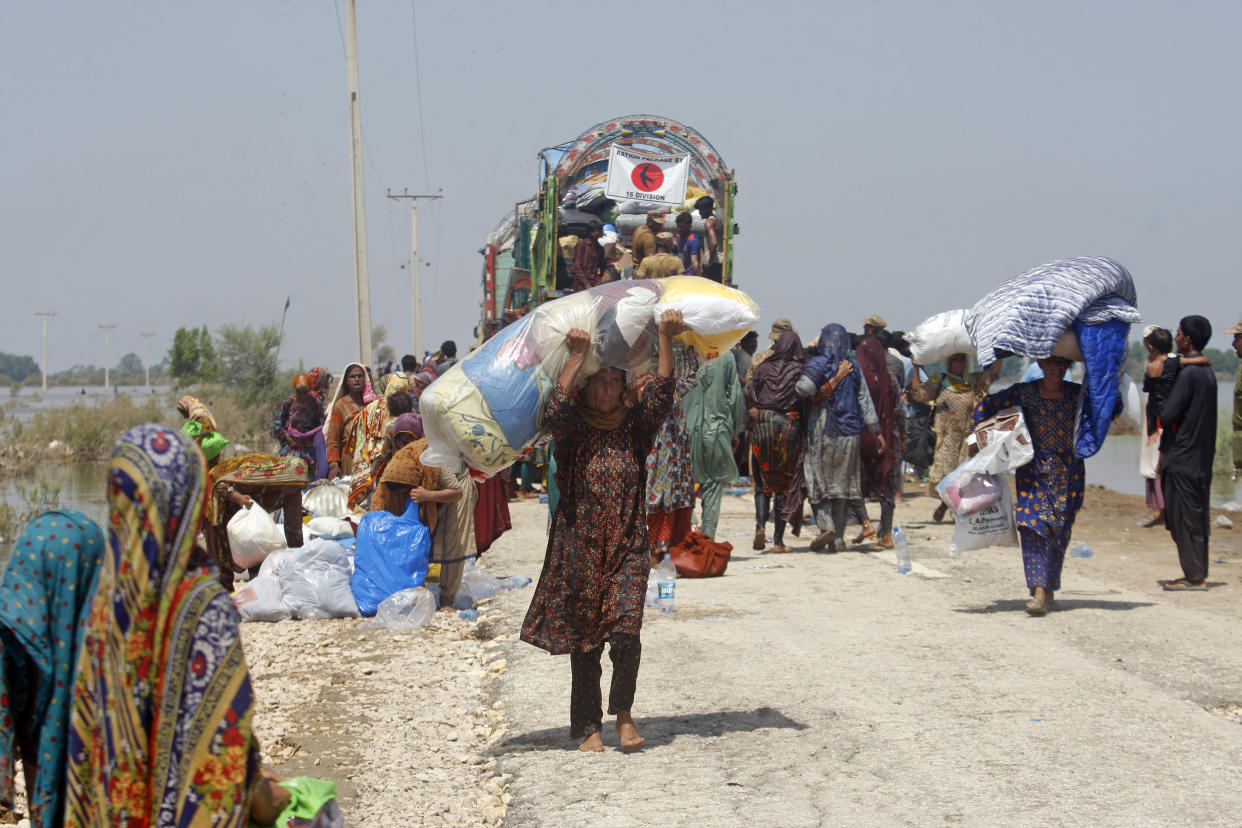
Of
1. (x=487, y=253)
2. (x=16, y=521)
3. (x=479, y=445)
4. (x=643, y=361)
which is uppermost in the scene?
(x=487, y=253)

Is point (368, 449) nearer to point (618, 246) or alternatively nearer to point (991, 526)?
point (618, 246)

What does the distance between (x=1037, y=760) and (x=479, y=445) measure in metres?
2.48

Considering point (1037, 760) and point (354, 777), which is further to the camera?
point (354, 777)

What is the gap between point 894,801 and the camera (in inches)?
177

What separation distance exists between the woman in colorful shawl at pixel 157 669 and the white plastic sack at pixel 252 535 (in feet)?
21.1

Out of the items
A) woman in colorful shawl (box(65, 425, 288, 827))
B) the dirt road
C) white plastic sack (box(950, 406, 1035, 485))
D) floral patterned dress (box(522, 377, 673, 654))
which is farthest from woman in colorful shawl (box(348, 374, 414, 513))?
woman in colorful shawl (box(65, 425, 288, 827))

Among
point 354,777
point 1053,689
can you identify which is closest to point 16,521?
point 354,777

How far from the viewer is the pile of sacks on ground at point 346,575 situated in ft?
27.8

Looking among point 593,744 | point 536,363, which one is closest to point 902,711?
point 593,744

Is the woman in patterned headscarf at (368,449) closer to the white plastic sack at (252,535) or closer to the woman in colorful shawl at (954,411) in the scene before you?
the white plastic sack at (252,535)

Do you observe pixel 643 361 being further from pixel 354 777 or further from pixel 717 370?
pixel 717 370

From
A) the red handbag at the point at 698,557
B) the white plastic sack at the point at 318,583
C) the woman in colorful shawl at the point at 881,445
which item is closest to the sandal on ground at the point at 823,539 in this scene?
the woman in colorful shawl at the point at 881,445

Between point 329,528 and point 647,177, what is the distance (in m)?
6.38

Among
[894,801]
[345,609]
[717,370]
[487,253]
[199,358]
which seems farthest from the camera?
[199,358]
